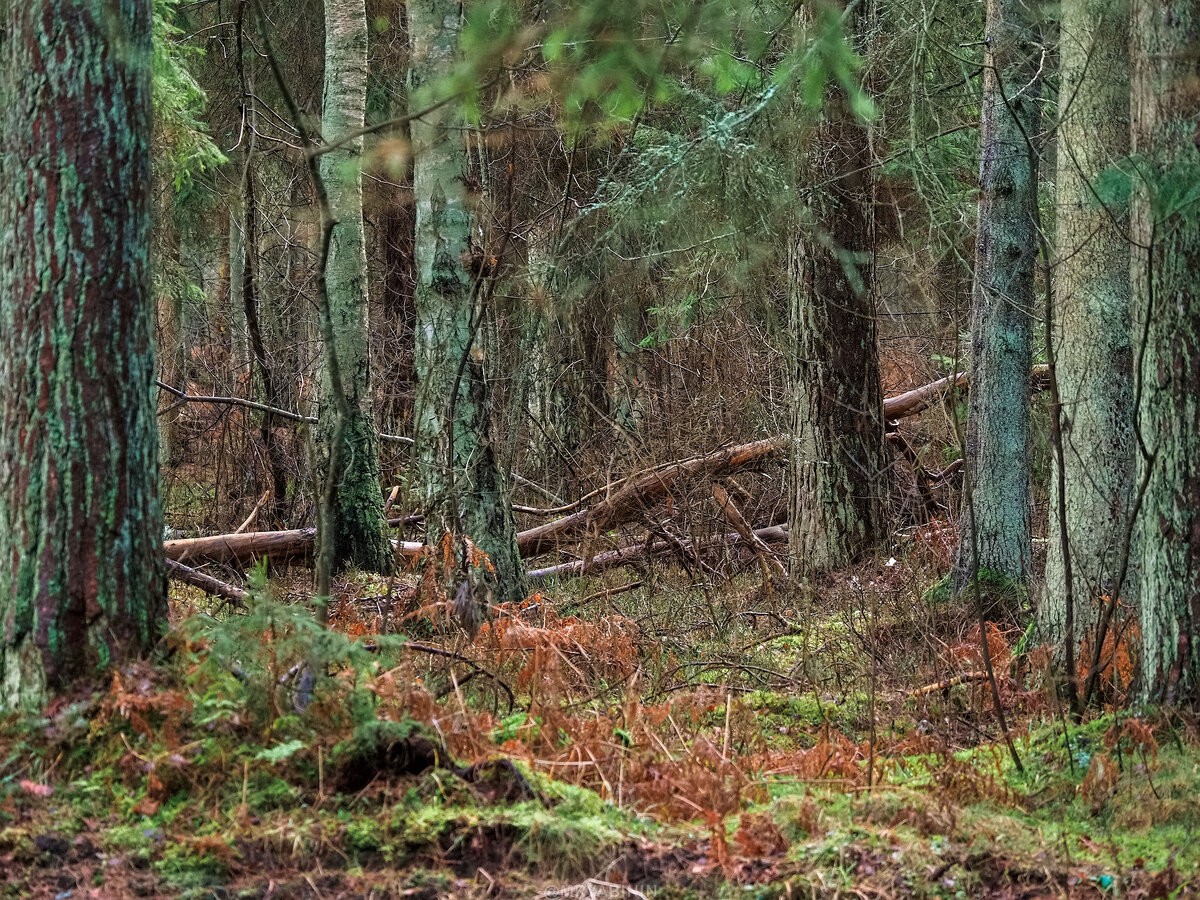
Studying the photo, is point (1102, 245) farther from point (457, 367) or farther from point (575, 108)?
point (457, 367)

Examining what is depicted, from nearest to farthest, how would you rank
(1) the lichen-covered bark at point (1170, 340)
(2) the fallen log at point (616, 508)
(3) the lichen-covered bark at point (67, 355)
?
(3) the lichen-covered bark at point (67, 355) < (1) the lichen-covered bark at point (1170, 340) < (2) the fallen log at point (616, 508)

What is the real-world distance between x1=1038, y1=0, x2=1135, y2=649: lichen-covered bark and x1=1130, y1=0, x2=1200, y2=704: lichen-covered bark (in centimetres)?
139

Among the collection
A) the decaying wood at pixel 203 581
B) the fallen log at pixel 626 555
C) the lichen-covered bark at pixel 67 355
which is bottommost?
the fallen log at pixel 626 555

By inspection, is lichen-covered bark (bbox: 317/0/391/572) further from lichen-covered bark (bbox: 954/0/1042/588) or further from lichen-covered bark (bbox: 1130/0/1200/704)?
lichen-covered bark (bbox: 1130/0/1200/704)

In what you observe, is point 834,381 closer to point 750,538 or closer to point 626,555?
point 750,538

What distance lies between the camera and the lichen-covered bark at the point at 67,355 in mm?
4211

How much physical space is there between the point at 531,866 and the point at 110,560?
6.28ft

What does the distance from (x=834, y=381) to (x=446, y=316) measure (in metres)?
4.12

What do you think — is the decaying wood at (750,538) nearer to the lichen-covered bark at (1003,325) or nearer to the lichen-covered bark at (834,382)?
the lichen-covered bark at (834,382)

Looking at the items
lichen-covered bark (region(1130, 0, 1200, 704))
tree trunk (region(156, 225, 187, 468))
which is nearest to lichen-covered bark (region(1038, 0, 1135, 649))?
lichen-covered bark (region(1130, 0, 1200, 704))

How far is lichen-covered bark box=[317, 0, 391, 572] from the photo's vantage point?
9.91 m

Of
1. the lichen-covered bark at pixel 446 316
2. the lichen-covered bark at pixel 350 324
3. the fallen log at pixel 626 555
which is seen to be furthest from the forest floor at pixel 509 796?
the lichen-covered bark at pixel 350 324

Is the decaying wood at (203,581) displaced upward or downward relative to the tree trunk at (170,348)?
downward

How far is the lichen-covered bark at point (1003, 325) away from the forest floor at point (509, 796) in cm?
289
